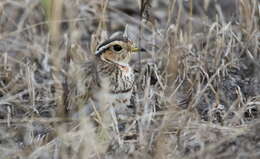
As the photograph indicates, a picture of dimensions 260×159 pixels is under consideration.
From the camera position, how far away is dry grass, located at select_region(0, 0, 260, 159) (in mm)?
4574

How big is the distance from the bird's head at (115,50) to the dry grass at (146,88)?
276 mm

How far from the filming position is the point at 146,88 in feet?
17.4

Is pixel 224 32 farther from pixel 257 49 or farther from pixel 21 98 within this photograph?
pixel 21 98

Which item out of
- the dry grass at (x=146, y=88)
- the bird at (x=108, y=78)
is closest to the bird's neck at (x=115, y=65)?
the bird at (x=108, y=78)

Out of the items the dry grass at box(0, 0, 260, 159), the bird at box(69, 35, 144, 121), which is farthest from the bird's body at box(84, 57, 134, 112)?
the dry grass at box(0, 0, 260, 159)

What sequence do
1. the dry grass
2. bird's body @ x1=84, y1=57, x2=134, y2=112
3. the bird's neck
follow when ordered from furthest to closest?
the bird's neck < bird's body @ x1=84, y1=57, x2=134, y2=112 < the dry grass

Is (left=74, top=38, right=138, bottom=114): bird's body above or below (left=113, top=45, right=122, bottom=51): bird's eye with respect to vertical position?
below

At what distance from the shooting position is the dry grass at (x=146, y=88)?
4574mm

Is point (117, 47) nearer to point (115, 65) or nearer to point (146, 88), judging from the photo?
point (115, 65)

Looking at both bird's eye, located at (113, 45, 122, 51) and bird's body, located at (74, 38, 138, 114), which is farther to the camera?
bird's eye, located at (113, 45, 122, 51)

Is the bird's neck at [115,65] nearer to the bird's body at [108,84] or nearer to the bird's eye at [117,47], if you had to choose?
the bird's body at [108,84]

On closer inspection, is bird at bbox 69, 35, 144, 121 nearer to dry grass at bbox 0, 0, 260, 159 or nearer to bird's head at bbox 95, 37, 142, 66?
bird's head at bbox 95, 37, 142, 66

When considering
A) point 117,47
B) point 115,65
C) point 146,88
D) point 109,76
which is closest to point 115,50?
point 117,47

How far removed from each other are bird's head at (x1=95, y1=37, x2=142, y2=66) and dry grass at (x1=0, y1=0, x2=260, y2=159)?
0.91 ft
